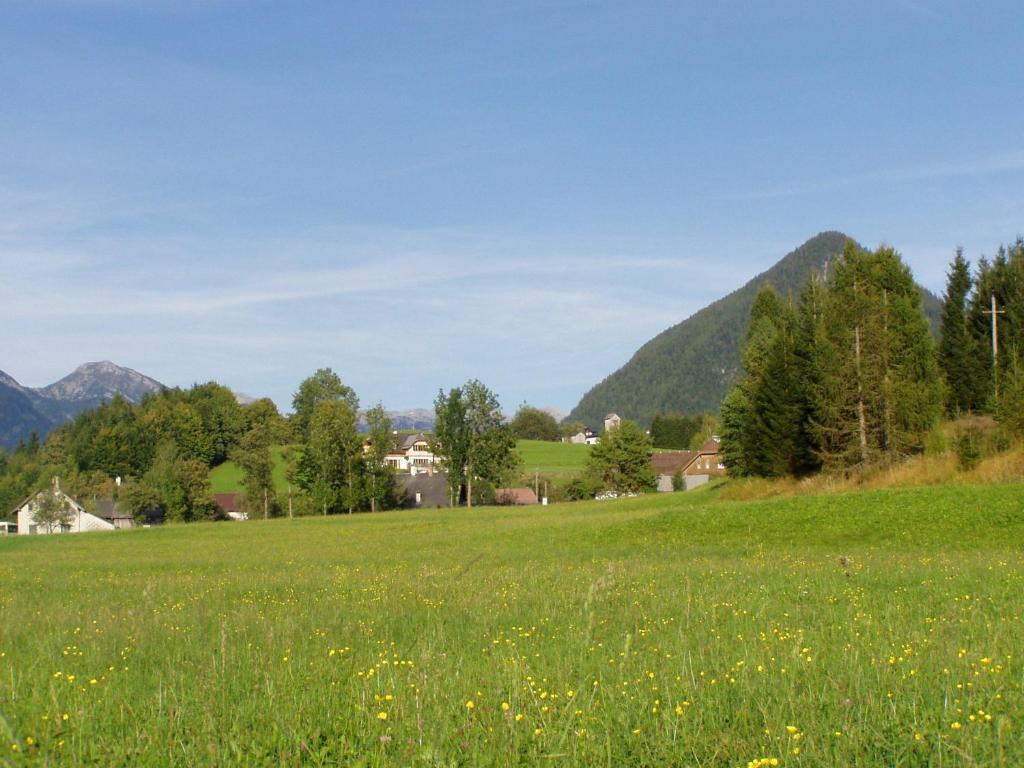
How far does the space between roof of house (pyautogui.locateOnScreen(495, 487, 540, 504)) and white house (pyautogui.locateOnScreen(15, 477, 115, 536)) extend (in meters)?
43.8

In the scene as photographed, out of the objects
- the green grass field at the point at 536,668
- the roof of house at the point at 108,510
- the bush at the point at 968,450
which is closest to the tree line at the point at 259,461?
the roof of house at the point at 108,510

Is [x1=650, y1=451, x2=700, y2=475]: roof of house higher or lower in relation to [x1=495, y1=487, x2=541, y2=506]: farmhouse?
higher

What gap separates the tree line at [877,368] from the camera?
43656 mm

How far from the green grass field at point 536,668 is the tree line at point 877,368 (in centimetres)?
2481

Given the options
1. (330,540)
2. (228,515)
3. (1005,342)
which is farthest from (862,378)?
(228,515)

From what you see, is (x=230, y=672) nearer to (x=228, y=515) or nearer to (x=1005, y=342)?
(x=1005, y=342)

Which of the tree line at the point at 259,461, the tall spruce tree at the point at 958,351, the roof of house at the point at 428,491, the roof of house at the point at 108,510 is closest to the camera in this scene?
the tall spruce tree at the point at 958,351

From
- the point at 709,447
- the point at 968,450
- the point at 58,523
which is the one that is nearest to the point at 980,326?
the point at 968,450

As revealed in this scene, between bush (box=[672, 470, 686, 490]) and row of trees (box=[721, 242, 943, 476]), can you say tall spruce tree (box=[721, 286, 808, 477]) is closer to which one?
row of trees (box=[721, 242, 943, 476])

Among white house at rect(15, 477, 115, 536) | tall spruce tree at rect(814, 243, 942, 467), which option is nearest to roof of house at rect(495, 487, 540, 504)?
white house at rect(15, 477, 115, 536)

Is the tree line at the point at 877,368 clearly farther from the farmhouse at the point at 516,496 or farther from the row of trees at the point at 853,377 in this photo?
the farmhouse at the point at 516,496

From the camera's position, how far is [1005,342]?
172 ft

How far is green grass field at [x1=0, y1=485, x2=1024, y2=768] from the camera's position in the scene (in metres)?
5.12

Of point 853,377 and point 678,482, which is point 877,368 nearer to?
point 853,377
